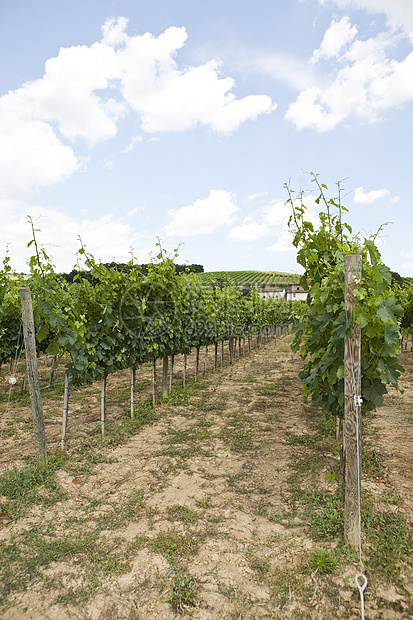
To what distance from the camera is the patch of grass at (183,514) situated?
157 inches

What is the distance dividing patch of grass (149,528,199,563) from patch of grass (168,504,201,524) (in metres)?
0.22

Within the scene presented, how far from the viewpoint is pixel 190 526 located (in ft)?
12.8

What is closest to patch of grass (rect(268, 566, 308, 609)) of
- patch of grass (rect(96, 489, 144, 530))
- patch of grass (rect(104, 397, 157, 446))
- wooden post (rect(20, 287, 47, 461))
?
patch of grass (rect(96, 489, 144, 530))

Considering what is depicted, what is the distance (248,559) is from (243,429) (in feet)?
11.3

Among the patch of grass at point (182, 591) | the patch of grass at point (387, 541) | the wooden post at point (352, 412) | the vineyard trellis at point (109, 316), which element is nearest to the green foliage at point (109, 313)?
the vineyard trellis at point (109, 316)

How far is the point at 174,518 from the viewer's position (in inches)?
158

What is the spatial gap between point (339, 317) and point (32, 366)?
13.0 ft

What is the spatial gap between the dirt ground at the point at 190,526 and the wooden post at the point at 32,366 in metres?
0.50

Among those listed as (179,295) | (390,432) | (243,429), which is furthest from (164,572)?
(179,295)

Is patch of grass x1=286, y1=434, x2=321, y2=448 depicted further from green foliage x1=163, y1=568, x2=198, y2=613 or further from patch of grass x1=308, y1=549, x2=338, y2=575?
green foliage x1=163, y1=568, x2=198, y2=613

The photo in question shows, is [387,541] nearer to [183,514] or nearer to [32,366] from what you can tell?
[183,514]

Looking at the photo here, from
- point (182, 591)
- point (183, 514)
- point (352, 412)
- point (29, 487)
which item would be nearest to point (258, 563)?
point (182, 591)

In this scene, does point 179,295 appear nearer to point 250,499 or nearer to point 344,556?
point 250,499

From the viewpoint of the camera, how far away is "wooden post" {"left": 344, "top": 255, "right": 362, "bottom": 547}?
3.39 meters
